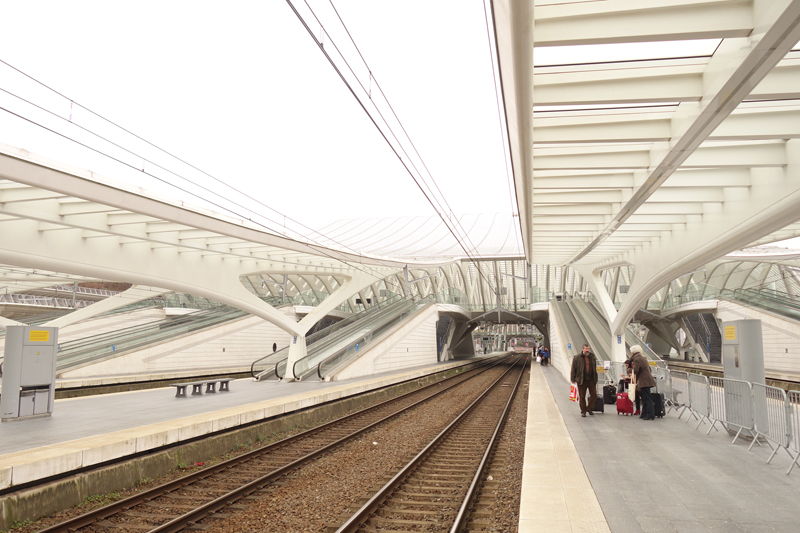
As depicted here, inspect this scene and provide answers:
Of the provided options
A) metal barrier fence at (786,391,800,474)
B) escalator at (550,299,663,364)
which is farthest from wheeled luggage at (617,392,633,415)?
escalator at (550,299,663,364)

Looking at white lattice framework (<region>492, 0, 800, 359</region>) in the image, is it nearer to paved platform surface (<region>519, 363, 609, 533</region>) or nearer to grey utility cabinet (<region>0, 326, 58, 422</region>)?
paved platform surface (<region>519, 363, 609, 533</region>)

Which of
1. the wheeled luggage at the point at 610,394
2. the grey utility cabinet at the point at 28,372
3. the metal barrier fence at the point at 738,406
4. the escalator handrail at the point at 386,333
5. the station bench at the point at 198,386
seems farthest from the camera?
the escalator handrail at the point at 386,333

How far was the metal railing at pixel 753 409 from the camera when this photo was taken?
664 centimetres

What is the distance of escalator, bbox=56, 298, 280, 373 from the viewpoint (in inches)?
883

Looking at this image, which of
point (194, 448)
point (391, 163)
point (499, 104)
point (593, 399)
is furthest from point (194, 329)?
point (499, 104)

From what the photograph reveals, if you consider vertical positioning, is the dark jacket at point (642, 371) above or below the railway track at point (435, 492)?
above

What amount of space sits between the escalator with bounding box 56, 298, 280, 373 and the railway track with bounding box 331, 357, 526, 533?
18.4 metres

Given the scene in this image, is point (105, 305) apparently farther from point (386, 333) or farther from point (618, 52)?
point (618, 52)

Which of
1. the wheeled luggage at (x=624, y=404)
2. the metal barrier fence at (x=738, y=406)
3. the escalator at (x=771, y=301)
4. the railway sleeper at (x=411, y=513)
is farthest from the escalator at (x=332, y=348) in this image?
the escalator at (x=771, y=301)

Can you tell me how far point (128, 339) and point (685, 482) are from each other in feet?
83.2

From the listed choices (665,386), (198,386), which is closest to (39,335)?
(198,386)

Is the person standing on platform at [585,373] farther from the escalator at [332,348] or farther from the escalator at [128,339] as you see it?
the escalator at [128,339]

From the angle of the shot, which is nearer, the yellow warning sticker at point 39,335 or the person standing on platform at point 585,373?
the yellow warning sticker at point 39,335

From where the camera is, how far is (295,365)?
69.7ft
